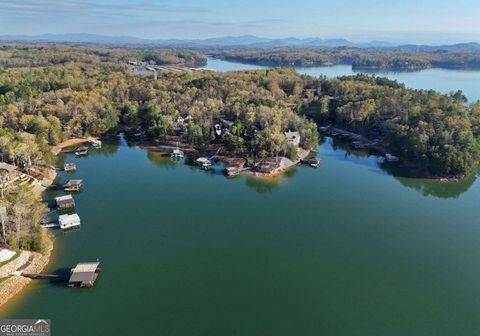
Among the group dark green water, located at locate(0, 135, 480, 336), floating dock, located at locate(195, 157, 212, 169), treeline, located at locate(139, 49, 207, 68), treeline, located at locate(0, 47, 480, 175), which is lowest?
dark green water, located at locate(0, 135, 480, 336)

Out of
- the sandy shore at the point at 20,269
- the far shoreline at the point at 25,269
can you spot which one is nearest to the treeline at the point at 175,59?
the far shoreline at the point at 25,269

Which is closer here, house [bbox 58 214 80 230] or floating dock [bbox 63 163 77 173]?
house [bbox 58 214 80 230]

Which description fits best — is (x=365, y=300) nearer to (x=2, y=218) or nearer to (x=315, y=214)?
(x=315, y=214)

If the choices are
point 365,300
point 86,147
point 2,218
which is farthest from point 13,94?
point 365,300

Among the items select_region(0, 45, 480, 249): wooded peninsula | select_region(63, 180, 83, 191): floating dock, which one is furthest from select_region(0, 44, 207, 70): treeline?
select_region(63, 180, 83, 191): floating dock

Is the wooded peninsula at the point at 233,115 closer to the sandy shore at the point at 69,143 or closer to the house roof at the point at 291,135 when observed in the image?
the sandy shore at the point at 69,143

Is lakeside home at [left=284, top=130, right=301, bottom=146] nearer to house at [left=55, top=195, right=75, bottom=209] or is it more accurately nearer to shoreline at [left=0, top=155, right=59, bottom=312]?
house at [left=55, top=195, right=75, bottom=209]
